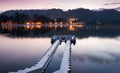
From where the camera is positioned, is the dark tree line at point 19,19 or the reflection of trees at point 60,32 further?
the dark tree line at point 19,19

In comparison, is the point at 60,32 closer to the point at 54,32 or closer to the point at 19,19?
the point at 54,32

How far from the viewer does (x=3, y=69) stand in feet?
41.8

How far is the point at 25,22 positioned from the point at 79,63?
135 meters

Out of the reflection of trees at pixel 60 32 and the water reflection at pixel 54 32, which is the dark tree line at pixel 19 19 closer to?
the water reflection at pixel 54 32

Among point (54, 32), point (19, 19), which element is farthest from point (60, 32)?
point (19, 19)

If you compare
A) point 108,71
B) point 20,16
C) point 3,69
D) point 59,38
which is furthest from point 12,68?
point 20,16

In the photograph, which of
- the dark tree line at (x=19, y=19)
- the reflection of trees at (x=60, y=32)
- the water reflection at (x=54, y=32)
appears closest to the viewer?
the water reflection at (x=54, y=32)

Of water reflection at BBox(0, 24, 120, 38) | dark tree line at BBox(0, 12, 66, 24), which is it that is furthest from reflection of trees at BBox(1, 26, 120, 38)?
dark tree line at BBox(0, 12, 66, 24)

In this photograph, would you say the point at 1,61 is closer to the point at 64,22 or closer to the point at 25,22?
the point at 25,22

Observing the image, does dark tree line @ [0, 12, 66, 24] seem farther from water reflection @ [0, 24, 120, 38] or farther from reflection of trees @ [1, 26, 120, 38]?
reflection of trees @ [1, 26, 120, 38]

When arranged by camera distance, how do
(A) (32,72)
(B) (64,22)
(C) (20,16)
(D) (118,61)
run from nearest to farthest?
(A) (32,72) → (D) (118,61) → (C) (20,16) → (B) (64,22)

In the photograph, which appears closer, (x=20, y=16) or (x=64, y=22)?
(x=20, y=16)

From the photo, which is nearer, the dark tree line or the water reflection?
the water reflection

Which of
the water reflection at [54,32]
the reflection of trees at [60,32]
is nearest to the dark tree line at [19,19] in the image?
the water reflection at [54,32]
